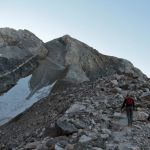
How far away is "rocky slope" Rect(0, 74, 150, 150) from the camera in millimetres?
20203

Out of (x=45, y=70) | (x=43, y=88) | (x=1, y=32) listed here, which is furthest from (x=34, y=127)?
(x=1, y=32)

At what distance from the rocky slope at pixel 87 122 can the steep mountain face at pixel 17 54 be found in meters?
15.2

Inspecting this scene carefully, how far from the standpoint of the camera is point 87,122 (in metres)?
23.0

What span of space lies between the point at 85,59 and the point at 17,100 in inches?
527

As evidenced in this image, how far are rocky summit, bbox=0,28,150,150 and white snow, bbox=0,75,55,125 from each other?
998mm

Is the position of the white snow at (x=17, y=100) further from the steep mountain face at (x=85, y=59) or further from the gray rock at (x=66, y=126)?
the gray rock at (x=66, y=126)

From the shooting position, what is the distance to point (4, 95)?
143ft

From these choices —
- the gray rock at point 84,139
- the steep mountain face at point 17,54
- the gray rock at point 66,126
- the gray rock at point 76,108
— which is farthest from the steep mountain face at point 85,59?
the gray rock at point 84,139

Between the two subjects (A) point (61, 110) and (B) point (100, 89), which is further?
(B) point (100, 89)

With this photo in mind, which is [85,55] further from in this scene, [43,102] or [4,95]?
[43,102]

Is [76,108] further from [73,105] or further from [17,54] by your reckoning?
[17,54]

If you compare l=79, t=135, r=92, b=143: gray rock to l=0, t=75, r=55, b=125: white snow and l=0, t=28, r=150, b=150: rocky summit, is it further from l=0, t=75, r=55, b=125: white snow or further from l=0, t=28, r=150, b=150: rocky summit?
l=0, t=75, r=55, b=125: white snow

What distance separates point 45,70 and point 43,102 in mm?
14499

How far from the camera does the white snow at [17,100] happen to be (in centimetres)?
3794
